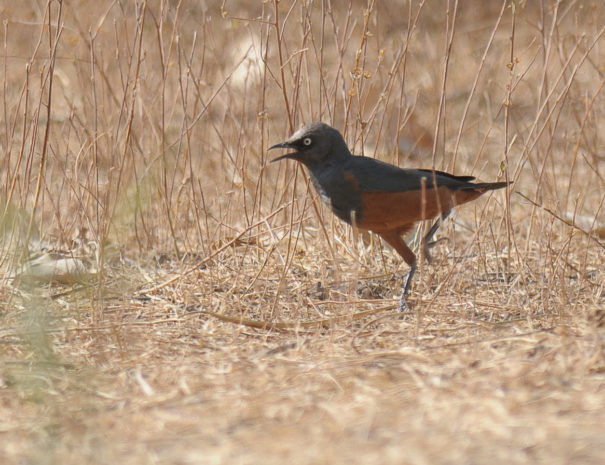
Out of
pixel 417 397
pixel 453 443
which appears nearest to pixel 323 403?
pixel 417 397

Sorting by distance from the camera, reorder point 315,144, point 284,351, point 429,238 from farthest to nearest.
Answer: point 429,238 < point 315,144 < point 284,351

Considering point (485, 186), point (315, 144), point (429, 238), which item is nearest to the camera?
point (315, 144)

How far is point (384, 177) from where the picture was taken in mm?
4223

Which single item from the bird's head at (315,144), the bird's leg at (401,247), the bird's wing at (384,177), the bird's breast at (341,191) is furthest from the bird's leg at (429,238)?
the bird's head at (315,144)

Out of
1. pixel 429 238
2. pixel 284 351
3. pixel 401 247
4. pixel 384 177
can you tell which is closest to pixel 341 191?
pixel 384 177

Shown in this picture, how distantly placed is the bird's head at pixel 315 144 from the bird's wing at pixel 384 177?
0.34 feet

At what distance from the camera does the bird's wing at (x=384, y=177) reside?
4.19 m

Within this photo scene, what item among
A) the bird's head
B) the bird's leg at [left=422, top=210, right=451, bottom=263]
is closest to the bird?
the bird's head

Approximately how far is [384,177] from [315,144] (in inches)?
14.8

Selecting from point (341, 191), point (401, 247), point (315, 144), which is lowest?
point (401, 247)

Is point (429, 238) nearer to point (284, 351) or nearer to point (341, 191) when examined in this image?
point (341, 191)

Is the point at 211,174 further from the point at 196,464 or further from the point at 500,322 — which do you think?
the point at 196,464

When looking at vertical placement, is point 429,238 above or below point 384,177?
below

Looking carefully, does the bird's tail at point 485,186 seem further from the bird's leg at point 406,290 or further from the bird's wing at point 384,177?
the bird's leg at point 406,290
